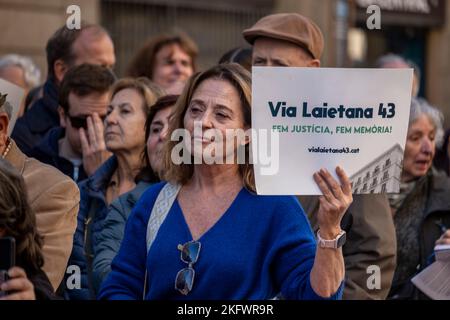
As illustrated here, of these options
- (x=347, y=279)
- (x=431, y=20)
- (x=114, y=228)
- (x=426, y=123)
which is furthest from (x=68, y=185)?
(x=431, y=20)

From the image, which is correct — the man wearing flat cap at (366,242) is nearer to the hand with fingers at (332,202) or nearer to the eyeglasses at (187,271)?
the eyeglasses at (187,271)

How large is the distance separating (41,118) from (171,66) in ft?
3.82

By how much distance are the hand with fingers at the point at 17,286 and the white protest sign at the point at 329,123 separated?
897 mm

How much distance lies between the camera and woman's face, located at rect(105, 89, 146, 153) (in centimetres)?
641

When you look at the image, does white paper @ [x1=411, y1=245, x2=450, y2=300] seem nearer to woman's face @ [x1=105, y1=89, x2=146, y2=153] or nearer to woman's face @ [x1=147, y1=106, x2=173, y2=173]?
woman's face @ [x1=147, y1=106, x2=173, y2=173]

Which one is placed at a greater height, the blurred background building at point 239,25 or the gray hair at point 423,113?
the blurred background building at point 239,25

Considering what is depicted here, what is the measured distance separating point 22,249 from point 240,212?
2.84ft

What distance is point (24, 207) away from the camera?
408 centimetres

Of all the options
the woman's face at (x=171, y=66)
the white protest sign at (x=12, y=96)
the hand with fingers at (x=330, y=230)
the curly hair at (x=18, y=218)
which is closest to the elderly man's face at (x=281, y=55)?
the white protest sign at (x=12, y=96)

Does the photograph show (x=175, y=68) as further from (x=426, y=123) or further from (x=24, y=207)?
(x=24, y=207)

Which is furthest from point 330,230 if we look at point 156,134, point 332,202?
point 156,134

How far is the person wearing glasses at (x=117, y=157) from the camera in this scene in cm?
610

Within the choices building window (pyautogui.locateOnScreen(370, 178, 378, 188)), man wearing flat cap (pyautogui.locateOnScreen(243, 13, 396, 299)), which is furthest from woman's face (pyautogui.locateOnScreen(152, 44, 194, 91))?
building window (pyautogui.locateOnScreen(370, 178, 378, 188))

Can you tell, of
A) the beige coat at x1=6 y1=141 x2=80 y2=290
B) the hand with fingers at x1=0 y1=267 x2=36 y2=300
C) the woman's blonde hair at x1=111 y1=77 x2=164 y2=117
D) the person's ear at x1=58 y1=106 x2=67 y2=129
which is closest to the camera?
the hand with fingers at x1=0 y1=267 x2=36 y2=300
